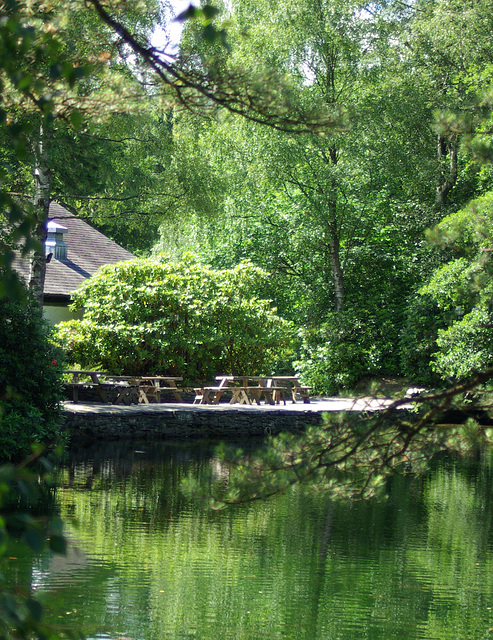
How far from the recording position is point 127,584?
7.13m

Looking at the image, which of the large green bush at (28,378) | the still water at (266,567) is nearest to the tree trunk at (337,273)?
the still water at (266,567)

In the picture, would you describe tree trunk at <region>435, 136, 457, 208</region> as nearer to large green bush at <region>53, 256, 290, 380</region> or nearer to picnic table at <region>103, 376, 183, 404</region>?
large green bush at <region>53, 256, 290, 380</region>

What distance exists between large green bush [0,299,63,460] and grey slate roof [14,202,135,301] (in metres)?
13.3

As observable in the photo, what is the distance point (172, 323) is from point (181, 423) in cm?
531

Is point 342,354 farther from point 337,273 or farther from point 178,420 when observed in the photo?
point 178,420

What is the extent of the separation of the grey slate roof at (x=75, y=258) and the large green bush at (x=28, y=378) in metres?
13.3

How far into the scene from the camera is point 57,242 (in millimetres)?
28953

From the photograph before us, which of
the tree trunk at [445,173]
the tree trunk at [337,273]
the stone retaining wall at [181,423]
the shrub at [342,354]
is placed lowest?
the stone retaining wall at [181,423]

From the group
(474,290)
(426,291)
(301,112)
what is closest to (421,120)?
(426,291)

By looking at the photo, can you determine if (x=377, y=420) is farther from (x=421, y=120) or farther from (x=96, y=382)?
(x=421, y=120)

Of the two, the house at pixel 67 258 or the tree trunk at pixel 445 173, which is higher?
the tree trunk at pixel 445 173

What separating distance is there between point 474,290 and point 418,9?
22.2 m

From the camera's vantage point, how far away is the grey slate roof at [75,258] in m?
26.7

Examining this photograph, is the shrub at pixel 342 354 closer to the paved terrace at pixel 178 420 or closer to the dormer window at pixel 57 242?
the paved terrace at pixel 178 420
